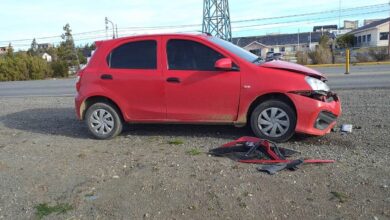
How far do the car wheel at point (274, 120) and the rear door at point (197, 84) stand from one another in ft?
1.23

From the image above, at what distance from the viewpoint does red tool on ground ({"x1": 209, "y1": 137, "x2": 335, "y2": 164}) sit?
508 centimetres

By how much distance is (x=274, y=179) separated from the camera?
4.46m

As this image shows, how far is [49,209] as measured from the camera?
4.05m

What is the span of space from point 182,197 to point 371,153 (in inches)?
107

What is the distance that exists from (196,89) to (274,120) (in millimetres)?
1290

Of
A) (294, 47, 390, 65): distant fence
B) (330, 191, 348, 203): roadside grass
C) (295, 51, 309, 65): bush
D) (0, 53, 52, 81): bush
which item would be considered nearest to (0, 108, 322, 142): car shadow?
(330, 191, 348, 203): roadside grass

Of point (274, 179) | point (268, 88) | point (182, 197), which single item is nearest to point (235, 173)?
point (274, 179)

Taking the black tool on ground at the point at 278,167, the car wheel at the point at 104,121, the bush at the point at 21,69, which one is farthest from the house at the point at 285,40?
the black tool on ground at the point at 278,167

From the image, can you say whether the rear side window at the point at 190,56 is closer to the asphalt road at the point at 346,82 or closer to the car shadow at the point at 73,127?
the car shadow at the point at 73,127

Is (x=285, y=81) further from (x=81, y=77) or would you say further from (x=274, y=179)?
(x=81, y=77)

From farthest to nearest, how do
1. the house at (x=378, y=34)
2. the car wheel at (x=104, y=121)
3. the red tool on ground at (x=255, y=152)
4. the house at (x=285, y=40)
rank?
the house at (x=285, y=40)
the house at (x=378, y=34)
the car wheel at (x=104, y=121)
the red tool on ground at (x=255, y=152)

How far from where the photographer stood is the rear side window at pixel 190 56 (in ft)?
20.5

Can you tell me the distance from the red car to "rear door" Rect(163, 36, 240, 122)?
0.02m

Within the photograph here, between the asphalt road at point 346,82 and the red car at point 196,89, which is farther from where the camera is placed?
the asphalt road at point 346,82
